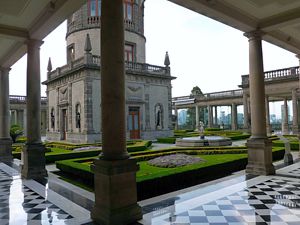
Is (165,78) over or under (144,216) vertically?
over

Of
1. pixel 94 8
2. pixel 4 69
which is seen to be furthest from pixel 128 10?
pixel 4 69

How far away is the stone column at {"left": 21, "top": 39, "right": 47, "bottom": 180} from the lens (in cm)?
998

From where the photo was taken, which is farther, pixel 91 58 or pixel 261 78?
pixel 91 58

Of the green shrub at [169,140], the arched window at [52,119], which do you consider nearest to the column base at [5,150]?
the green shrub at [169,140]

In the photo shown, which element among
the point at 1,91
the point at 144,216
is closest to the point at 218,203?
the point at 144,216

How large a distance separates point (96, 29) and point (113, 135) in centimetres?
2418

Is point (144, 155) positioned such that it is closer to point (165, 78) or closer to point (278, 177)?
point (278, 177)

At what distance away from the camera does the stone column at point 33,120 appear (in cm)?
998

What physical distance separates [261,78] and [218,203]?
5254mm

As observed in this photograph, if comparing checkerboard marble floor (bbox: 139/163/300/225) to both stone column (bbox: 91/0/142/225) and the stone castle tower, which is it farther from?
the stone castle tower

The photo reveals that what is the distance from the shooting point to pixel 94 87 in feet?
76.6

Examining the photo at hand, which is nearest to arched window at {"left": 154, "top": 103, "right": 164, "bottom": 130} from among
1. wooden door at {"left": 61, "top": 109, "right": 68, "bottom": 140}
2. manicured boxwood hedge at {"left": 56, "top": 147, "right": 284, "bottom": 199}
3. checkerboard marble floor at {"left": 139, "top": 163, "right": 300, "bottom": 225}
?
wooden door at {"left": 61, "top": 109, "right": 68, "bottom": 140}

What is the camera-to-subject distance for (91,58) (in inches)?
916

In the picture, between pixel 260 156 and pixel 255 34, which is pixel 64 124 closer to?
pixel 260 156
